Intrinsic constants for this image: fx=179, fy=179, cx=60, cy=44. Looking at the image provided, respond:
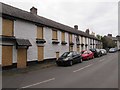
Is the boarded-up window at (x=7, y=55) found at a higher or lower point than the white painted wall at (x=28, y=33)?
lower

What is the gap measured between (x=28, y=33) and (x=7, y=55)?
13.9 feet

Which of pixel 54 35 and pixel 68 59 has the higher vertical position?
pixel 54 35

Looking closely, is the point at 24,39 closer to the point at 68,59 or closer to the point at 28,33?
the point at 28,33

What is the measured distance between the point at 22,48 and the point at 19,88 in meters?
10.1

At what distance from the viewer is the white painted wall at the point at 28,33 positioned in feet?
60.8

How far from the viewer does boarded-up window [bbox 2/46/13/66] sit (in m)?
16.5

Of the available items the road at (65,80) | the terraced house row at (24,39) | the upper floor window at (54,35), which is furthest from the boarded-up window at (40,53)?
the road at (65,80)

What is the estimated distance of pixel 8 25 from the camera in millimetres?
17281

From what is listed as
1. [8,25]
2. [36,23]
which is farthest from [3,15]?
[36,23]

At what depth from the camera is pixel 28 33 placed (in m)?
20.2

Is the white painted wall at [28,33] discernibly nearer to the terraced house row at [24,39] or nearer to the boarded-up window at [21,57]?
the terraced house row at [24,39]

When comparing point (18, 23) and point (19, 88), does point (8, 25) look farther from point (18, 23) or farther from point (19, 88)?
point (19, 88)

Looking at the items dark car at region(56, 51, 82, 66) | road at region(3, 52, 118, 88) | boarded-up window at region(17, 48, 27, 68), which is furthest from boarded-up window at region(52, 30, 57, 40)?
road at region(3, 52, 118, 88)

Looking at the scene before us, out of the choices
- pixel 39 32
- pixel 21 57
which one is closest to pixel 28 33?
pixel 39 32
